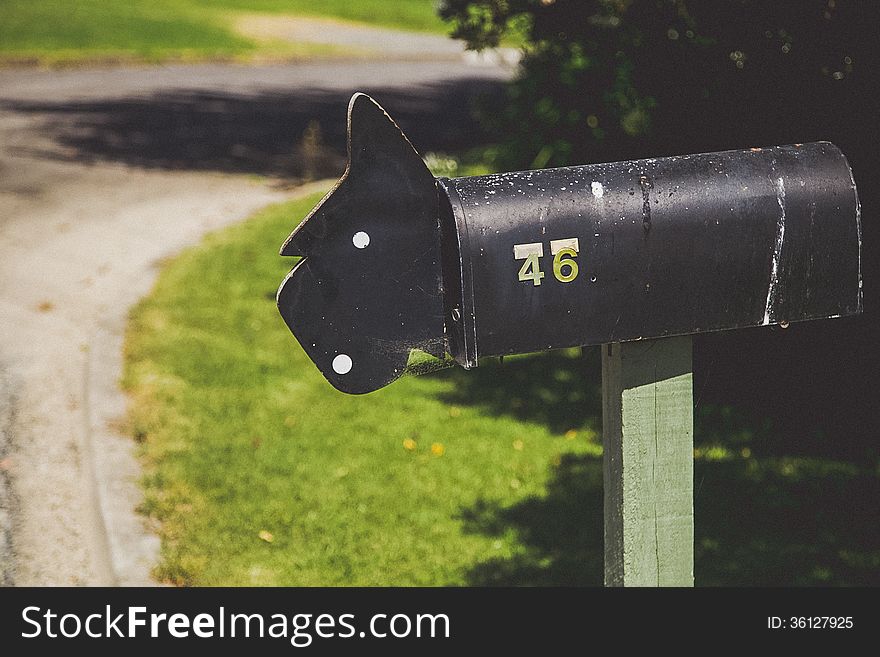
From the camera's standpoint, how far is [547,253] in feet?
7.62

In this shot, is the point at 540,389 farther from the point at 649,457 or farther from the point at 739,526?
the point at 649,457

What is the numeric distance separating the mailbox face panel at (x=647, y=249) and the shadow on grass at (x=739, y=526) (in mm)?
2846

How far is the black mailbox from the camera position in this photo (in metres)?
2.30

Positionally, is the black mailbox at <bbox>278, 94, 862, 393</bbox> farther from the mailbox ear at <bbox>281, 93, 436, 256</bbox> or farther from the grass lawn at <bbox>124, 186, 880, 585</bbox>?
the grass lawn at <bbox>124, 186, 880, 585</bbox>

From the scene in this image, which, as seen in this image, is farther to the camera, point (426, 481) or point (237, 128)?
point (237, 128)

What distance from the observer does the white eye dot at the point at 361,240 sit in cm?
230

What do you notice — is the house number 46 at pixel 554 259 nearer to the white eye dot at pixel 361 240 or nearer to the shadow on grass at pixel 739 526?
the white eye dot at pixel 361 240

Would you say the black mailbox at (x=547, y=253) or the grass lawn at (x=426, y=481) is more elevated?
the black mailbox at (x=547, y=253)

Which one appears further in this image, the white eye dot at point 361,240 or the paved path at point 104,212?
the paved path at point 104,212

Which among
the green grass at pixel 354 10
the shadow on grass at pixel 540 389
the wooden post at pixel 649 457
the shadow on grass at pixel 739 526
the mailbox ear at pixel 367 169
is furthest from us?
the green grass at pixel 354 10

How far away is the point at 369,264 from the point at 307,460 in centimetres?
397

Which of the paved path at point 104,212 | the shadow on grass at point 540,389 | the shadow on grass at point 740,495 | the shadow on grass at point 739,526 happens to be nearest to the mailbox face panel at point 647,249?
the shadow on grass at point 740,495

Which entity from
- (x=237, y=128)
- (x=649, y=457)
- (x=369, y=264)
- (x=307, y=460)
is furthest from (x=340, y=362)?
(x=237, y=128)

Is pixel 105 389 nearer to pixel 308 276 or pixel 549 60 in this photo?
pixel 549 60
